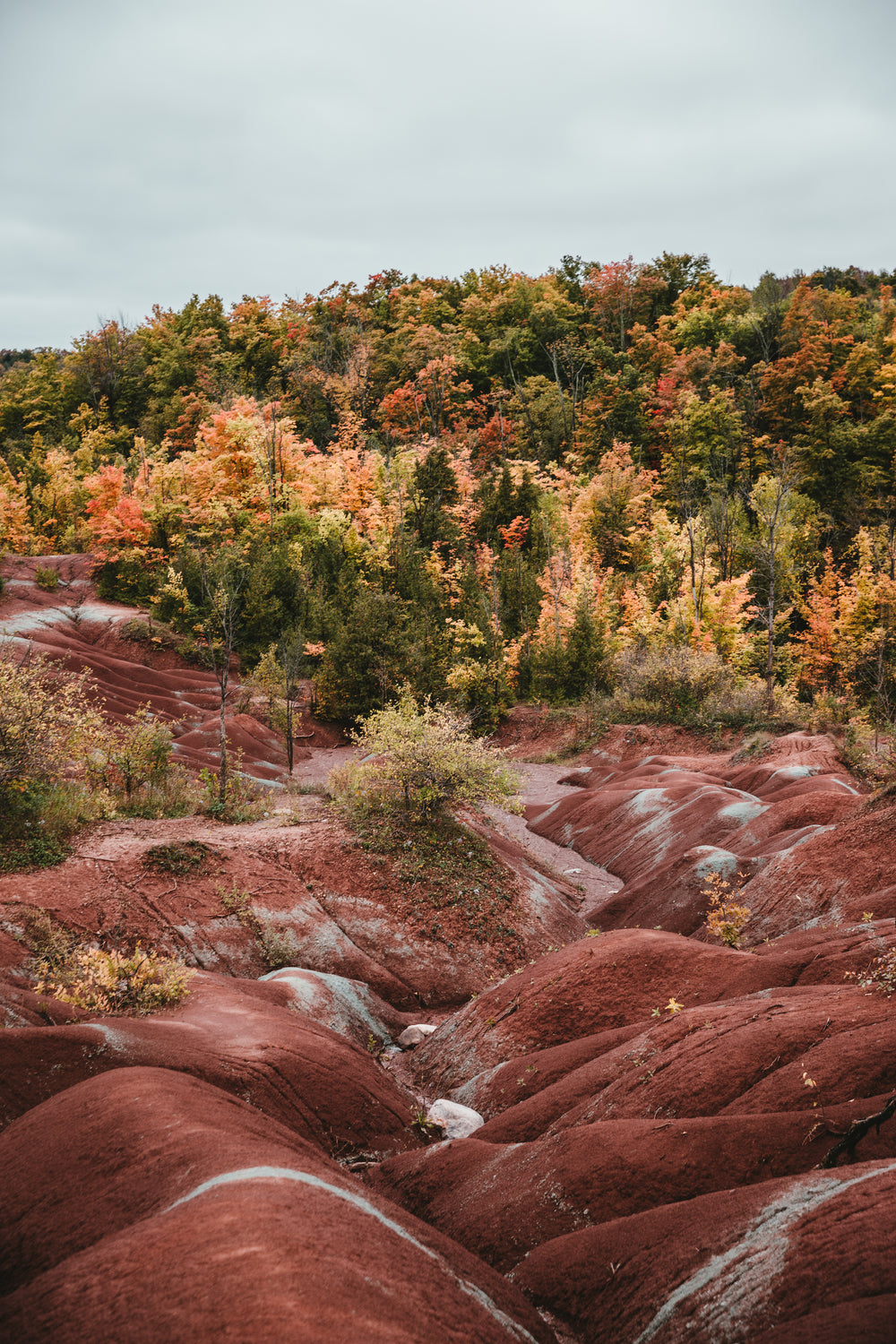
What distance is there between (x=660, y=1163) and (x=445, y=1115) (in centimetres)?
366

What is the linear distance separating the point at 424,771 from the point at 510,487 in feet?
134

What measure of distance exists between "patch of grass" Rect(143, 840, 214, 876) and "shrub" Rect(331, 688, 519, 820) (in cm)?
358

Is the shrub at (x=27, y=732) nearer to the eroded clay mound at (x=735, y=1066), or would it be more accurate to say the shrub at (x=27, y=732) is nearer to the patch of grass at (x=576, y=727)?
the eroded clay mound at (x=735, y=1066)

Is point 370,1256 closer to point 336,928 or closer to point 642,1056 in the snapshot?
point 642,1056

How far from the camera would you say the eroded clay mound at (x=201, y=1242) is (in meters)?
2.87

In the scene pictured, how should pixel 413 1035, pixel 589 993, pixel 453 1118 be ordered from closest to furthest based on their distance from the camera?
pixel 453 1118, pixel 589 993, pixel 413 1035

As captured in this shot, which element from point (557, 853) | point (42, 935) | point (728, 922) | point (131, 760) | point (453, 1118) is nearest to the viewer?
point (453, 1118)

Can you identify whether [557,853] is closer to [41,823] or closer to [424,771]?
[424,771]

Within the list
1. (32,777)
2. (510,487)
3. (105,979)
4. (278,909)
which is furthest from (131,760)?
(510,487)

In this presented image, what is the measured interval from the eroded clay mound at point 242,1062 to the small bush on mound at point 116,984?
9.4 inches

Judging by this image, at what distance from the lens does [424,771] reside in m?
15.0

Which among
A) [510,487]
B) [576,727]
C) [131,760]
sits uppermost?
[510,487]

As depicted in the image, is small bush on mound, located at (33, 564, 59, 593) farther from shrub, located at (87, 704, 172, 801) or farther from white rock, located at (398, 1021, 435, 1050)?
white rock, located at (398, 1021, 435, 1050)

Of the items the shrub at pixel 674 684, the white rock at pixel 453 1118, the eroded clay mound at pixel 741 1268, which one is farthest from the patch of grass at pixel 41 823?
the shrub at pixel 674 684
